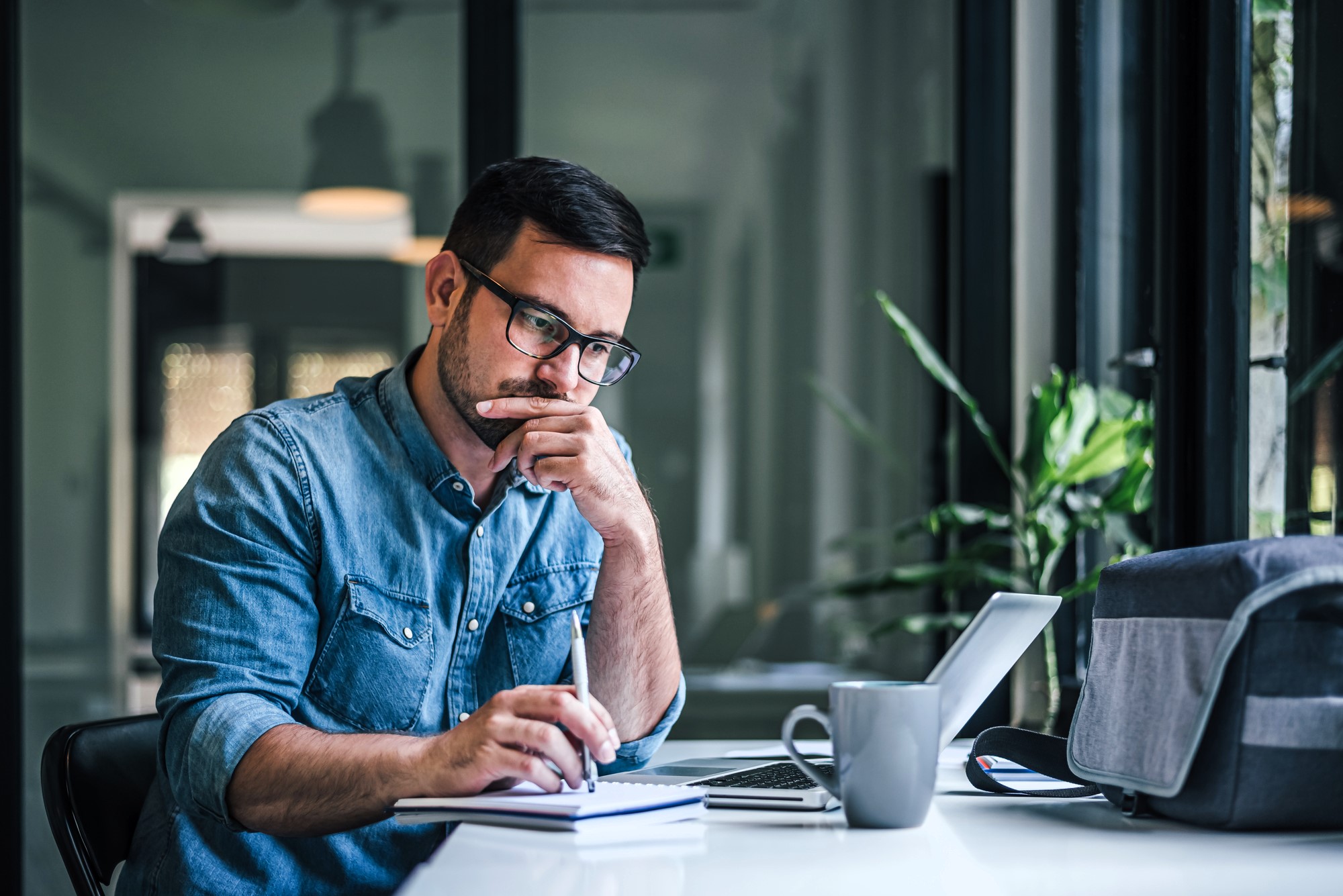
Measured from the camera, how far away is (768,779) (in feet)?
3.59

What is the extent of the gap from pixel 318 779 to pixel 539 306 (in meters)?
0.59

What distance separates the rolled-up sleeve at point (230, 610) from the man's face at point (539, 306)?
22 cm

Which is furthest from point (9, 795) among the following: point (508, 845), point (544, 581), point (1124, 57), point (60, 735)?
point (1124, 57)

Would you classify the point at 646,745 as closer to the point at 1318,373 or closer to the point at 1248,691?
the point at 1248,691

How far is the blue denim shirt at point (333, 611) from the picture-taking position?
112cm

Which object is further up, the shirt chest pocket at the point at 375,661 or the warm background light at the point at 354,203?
the warm background light at the point at 354,203

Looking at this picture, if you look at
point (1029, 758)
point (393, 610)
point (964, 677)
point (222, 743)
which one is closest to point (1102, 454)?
point (1029, 758)

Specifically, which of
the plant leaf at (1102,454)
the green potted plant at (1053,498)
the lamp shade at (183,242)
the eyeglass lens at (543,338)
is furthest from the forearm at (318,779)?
the lamp shade at (183,242)

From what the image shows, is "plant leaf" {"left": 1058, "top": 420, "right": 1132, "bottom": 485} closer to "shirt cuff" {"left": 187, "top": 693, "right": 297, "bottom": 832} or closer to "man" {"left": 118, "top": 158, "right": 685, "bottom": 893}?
"man" {"left": 118, "top": 158, "right": 685, "bottom": 893}

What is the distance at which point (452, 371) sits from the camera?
4.63ft

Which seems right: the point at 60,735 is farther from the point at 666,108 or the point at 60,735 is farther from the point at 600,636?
the point at 666,108

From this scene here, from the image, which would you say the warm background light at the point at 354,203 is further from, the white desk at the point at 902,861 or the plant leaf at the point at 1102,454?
the white desk at the point at 902,861

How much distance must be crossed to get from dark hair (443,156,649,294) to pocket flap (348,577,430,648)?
404mm

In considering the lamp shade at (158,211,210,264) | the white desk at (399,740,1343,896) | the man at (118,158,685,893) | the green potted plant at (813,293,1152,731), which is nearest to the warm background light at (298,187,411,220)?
the lamp shade at (158,211,210,264)
